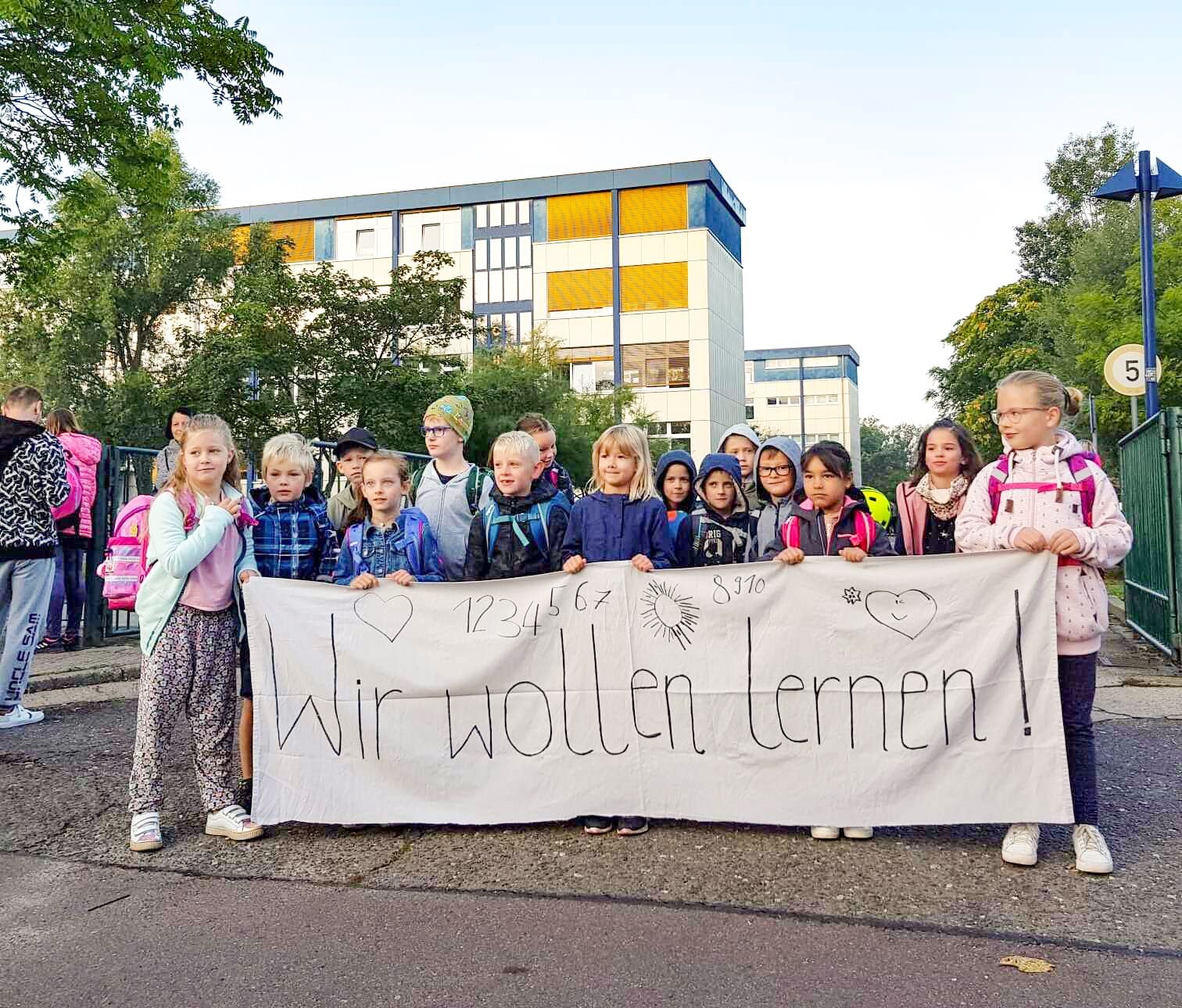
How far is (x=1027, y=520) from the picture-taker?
4.15m

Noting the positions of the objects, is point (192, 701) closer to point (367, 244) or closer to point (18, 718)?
point (18, 718)

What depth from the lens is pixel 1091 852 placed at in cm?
388

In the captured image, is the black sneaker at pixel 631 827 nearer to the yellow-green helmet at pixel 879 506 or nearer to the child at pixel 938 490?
the child at pixel 938 490

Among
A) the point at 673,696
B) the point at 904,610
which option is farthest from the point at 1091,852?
the point at 673,696

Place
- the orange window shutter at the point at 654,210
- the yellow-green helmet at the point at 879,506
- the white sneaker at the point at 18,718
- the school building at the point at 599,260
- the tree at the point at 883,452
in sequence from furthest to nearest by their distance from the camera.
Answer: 1. the tree at the point at 883,452
2. the school building at the point at 599,260
3. the orange window shutter at the point at 654,210
4. the white sneaker at the point at 18,718
5. the yellow-green helmet at the point at 879,506

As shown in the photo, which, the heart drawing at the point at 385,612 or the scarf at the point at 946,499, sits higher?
the scarf at the point at 946,499

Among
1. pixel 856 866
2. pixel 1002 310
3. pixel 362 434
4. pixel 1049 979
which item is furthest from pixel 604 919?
pixel 1002 310

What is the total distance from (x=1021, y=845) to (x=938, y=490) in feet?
5.32

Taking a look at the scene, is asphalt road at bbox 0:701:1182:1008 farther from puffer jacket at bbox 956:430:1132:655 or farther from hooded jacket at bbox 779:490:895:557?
hooded jacket at bbox 779:490:895:557

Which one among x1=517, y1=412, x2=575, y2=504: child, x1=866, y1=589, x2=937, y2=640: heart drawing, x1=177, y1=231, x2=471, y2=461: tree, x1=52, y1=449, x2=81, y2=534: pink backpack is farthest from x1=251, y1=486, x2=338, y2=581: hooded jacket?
x1=177, y1=231, x2=471, y2=461: tree

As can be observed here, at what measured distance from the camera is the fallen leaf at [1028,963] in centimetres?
308

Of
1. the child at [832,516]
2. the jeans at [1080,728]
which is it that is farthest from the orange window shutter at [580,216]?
the jeans at [1080,728]

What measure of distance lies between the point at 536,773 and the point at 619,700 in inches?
18.8

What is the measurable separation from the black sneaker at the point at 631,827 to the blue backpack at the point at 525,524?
125 cm
